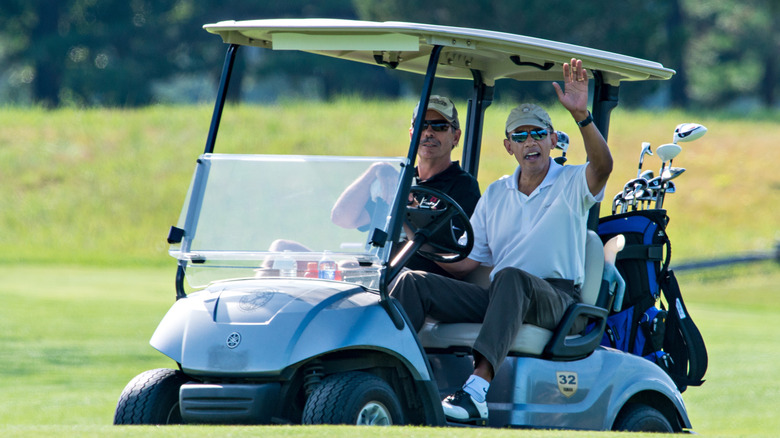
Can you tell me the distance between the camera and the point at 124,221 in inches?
897

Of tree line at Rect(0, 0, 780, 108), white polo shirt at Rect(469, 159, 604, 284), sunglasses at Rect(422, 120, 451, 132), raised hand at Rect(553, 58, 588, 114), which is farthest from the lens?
tree line at Rect(0, 0, 780, 108)

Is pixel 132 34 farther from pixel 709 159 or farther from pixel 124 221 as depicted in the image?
pixel 709 159

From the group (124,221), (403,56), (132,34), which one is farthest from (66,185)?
(403,56)

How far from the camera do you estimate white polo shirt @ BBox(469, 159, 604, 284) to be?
4.62m

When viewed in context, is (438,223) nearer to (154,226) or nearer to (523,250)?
(523,250)

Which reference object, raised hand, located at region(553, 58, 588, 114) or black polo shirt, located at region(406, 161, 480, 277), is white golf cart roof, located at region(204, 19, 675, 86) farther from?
black polo shirt, located at region(406, 161, 480, 277)

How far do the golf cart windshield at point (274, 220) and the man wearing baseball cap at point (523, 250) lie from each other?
43 cm

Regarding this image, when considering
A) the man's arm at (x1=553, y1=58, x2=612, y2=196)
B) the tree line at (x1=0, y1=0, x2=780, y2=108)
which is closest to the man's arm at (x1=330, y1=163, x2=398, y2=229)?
the man's arm at (x1=553, y1=58, x2=612, y2=196)

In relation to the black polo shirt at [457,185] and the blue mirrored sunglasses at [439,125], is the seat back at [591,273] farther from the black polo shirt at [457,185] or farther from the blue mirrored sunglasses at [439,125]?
the blue mirrored sunglasses at [439,125]

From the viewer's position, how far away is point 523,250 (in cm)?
466

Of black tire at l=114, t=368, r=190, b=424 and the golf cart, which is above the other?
the golf cart

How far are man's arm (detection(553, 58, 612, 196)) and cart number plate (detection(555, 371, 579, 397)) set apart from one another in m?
0.72

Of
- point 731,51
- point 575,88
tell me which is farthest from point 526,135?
point 731,51

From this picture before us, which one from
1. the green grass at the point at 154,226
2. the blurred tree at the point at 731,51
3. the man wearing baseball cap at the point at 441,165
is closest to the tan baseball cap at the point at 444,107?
the man wearing baseball cap at the point at 441,165
